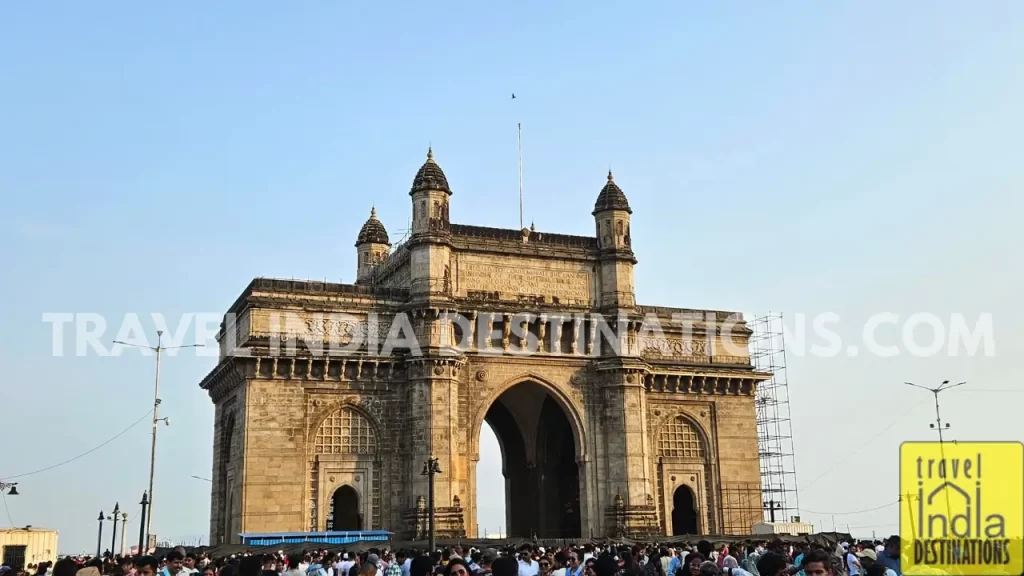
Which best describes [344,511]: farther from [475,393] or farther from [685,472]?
[685,472]

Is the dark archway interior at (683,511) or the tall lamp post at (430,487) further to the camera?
the dark archway interior at (683,511)

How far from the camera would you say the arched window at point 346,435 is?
1517 inches

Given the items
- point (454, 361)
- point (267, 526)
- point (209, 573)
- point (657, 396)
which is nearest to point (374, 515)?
point (267, 526)

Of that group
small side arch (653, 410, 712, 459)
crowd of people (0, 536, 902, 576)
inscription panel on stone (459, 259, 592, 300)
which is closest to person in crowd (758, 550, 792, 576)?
crowd of people (0, 536, 902, 576)

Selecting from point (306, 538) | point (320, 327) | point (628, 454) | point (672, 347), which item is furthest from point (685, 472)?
point (306, 538)

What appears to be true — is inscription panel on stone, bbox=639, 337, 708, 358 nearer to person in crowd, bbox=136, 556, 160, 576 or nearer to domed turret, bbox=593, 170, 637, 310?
domed turret, bbox=593, 170, 637, 310

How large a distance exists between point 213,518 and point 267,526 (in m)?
6.04

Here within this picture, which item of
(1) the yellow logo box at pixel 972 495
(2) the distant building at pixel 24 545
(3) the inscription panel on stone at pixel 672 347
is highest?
(3) the inscription panel on stone at pixel 672 347

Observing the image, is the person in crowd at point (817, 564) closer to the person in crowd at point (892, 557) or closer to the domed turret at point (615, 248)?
the person in crowd at point (892, 557)

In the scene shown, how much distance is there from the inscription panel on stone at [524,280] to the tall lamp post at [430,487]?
7.80m

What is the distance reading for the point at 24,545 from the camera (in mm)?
45844

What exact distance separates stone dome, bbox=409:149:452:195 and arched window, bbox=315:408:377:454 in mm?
9548

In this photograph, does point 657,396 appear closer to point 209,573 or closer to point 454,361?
point 454,361

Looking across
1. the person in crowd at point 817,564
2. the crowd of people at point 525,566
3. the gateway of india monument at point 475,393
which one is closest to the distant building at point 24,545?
the gateway of india monument at point 475,393
